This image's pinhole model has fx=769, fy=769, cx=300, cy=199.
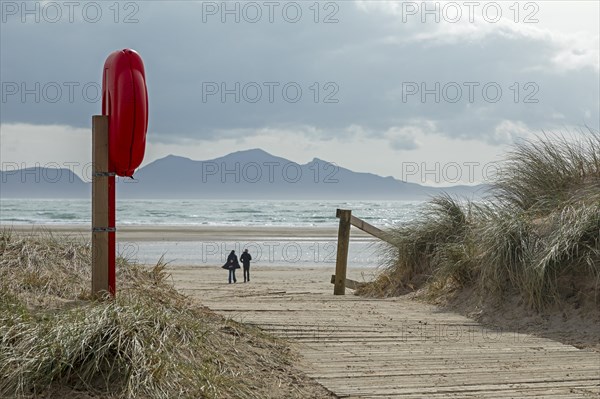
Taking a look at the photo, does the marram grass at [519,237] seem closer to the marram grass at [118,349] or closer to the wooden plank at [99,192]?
the marram grass at [118,349]

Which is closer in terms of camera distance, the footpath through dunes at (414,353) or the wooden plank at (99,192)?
the footpath through dunes at (414,353)

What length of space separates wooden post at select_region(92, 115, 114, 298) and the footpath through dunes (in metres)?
1.85

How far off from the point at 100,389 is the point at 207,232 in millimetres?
44489

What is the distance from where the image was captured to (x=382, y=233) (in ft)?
43.6

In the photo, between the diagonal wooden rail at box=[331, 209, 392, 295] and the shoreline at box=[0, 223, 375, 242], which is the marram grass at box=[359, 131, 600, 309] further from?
the shoreline at box=[0, 223, 375, 242]

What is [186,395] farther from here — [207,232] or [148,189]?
[148,189]

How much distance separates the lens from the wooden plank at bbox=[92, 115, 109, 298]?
7.01m

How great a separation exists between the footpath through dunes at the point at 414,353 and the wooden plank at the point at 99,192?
6.08 ft

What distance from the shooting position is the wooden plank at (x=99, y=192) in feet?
23.0

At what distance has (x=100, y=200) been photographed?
7.03 m

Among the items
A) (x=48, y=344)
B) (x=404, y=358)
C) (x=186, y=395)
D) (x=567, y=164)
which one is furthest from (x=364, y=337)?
(x=567, y=164)

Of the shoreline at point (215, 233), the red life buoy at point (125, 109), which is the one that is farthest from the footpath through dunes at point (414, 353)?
the shoreline at point (215, 233)

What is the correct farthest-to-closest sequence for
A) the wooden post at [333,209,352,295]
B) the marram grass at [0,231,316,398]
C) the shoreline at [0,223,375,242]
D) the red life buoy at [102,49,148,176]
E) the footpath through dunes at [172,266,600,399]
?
the shoreline at [0,223,375,242]
the wooden post at [333,209,352,295]
the red life buoy at [102,49,148,176]
the footpath through dunes at [172,266,600,399]
the marram grass at [0,231,316,398]

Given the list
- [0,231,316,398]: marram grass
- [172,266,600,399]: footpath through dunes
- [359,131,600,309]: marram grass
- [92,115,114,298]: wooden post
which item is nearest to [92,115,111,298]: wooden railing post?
[92,115,114,298]: wooden post
